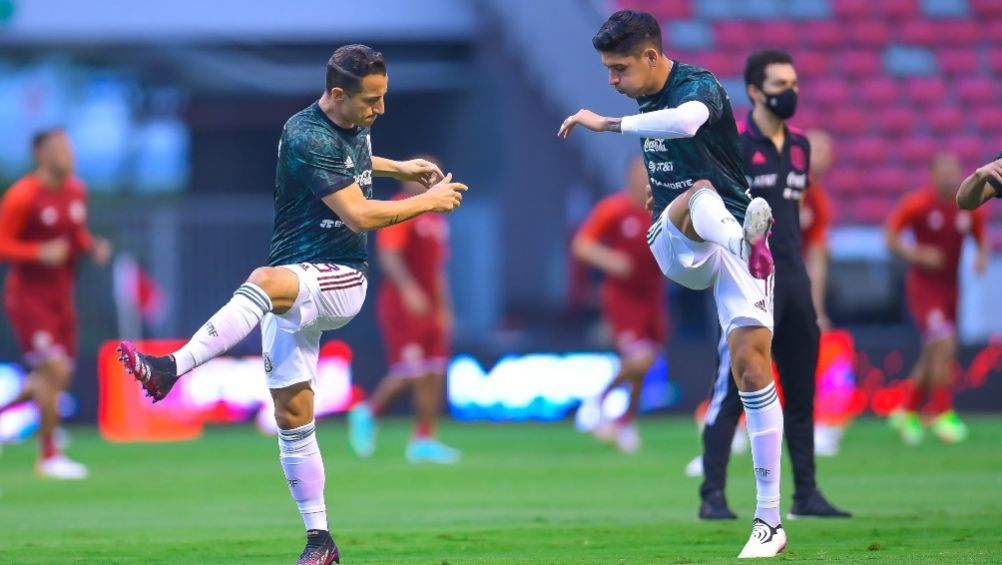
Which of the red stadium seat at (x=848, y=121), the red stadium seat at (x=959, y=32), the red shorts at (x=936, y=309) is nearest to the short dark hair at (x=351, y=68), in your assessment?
the red shorts at (x=936, y=309)

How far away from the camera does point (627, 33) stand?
741 cm

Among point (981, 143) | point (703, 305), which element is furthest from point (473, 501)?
point (981, 143)

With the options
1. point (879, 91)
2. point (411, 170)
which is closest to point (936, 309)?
point (879, 91)

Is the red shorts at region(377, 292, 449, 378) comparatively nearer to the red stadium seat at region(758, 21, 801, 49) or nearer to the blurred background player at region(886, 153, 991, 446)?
the blurred background player at region(886, 153, 991, 446)

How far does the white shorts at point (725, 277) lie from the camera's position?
7.48 meters

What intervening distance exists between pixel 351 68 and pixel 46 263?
23.1 ft

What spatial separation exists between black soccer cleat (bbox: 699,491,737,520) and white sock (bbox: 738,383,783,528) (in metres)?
1.55

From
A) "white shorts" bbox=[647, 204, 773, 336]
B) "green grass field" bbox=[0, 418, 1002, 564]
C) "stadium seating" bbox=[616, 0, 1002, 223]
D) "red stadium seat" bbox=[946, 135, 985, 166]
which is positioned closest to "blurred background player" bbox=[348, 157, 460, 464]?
"green grass field" bbox=[0, 418, 1002, 564]

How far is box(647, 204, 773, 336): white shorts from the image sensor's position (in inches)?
295

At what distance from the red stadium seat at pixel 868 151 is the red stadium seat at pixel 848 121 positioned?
0.15 m

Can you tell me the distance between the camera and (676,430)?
17.3 m

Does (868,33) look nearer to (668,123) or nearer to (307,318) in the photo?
(668,123)

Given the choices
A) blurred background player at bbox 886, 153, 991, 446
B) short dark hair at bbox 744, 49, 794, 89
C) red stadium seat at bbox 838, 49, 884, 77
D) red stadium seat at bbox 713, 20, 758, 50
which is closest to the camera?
short dark hair at bbox 744, 49, 794, 89

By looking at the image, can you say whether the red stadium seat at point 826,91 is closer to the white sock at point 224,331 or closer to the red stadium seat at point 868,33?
the red stadium seat at point 868,33
